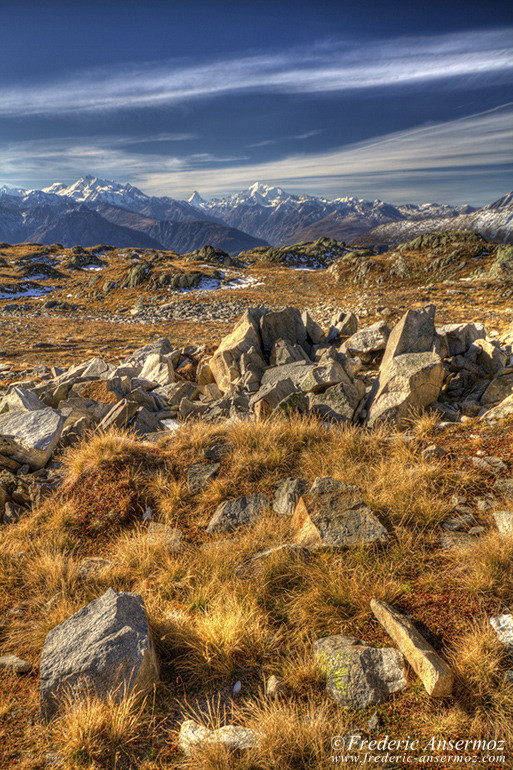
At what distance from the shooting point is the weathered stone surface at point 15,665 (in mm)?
3970

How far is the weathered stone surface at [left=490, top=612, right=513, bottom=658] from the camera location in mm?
3504

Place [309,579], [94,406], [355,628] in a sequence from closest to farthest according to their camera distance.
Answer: [355,628] → [309,579] → [94,406]

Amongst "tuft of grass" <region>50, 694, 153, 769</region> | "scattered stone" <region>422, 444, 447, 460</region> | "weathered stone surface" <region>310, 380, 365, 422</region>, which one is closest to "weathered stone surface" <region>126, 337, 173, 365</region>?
"weathered stone surface" <region>310, 380, 365, 422</region>

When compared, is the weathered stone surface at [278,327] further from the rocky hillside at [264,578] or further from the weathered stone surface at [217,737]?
the weathered stone surface at [217,737]

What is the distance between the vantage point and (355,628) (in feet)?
12.9

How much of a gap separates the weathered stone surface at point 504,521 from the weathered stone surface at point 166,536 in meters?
4.39

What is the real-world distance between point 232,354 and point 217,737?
34.7ft

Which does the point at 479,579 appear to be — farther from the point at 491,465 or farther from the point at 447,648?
the point at 491,465

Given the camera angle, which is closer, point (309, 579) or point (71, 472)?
point (309, 579)

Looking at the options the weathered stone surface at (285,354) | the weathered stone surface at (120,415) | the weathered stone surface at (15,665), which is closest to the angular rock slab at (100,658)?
the weathered stone surface at (15,665)

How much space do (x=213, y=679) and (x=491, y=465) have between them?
5467mm

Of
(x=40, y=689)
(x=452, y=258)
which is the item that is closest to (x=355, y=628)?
(x=40, y=689)

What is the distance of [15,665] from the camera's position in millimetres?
3996

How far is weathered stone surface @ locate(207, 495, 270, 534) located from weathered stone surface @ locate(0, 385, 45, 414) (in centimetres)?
724
